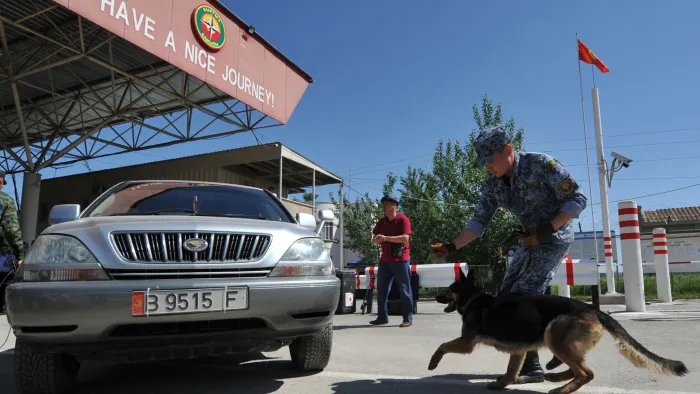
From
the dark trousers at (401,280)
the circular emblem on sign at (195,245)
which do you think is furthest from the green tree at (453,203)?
the circular emblem on sign at (195,245)

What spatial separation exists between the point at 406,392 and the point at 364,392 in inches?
10.2

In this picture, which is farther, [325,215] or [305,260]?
[325,215]

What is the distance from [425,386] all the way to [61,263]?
7.50 feet

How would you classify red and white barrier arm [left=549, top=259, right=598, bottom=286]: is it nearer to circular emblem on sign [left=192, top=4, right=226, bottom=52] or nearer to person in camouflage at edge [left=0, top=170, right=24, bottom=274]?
person in camouflage at edge [left=0, top=170, right=24, bottom=274]

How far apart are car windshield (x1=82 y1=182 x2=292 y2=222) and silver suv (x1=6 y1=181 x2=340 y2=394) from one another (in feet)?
1.82

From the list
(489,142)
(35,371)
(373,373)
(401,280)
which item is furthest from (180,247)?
(401,280)

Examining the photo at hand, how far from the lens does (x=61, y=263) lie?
2.62 meters

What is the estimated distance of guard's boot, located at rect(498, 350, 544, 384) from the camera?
125 inches

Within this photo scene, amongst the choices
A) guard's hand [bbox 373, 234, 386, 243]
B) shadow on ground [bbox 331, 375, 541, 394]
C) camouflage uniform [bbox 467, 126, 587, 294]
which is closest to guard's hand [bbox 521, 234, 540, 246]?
camouflage uniform [bbox 467, 126, 587, 294]

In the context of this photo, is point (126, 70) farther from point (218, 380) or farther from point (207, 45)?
point (218, 380)

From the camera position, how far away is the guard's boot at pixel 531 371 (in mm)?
3176

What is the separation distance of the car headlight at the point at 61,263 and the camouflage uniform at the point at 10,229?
110 inches

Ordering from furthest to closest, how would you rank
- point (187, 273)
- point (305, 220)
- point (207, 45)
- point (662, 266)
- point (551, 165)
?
point (207, 45) → point (662, 266) → point (305, 220) → point (551, 165) → point (187, 273)

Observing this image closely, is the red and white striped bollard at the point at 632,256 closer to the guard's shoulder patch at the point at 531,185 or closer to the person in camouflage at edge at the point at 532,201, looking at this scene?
the person in camouflage at edge at the point at 532,201
